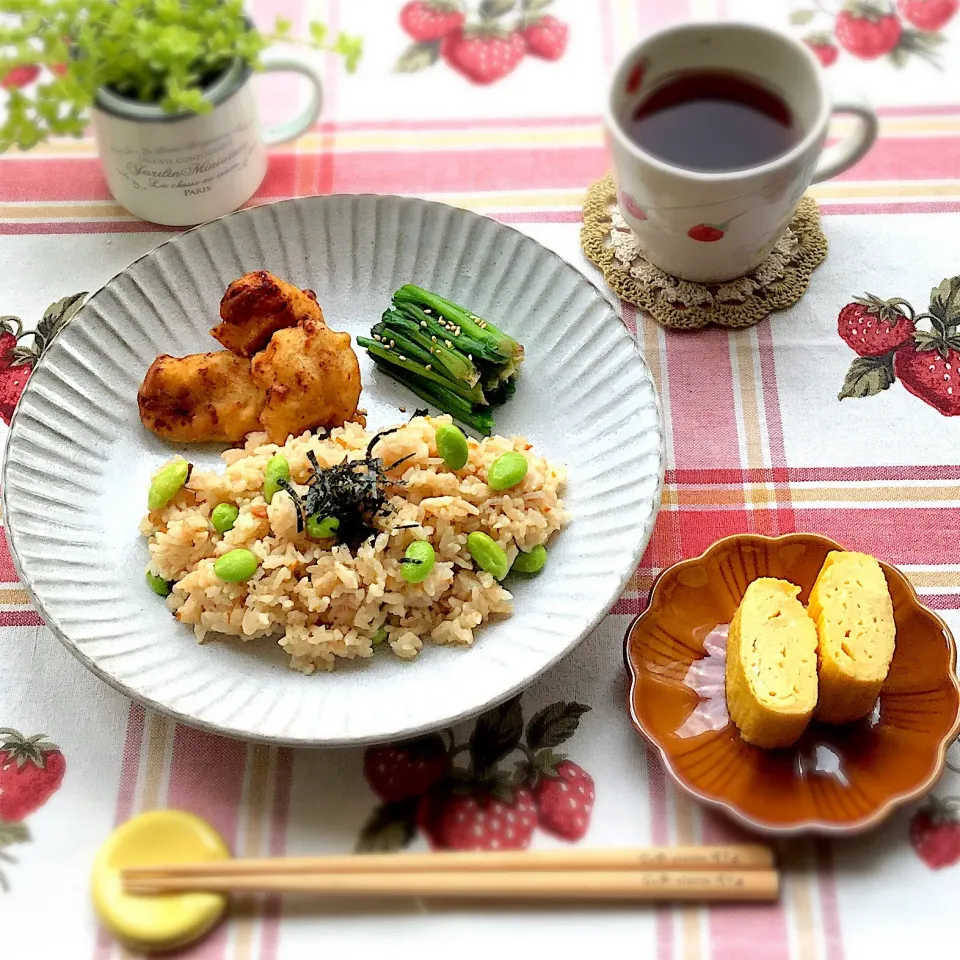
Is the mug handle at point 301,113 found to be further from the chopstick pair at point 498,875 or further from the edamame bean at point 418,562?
the chopstick pair at point 498,875

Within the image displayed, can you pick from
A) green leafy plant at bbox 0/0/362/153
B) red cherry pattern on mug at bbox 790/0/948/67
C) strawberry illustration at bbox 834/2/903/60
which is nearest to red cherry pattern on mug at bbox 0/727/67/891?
green leafy plant at bbox 0/0/362/153

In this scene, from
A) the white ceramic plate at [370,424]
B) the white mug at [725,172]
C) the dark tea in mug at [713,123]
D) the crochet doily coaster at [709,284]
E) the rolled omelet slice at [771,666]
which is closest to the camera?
the rolled omelet slice at [771,666]

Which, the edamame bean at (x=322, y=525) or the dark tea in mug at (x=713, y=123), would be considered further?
the dark tea in mug at (x=713, y=123)

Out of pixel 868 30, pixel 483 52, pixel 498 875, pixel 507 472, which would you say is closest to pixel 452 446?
pixel 507 472

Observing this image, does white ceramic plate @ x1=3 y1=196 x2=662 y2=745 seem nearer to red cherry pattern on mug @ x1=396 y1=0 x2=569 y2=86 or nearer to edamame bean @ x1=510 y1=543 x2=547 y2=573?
edamame bean @ x1=510 y1=543 x2=547 y2=573

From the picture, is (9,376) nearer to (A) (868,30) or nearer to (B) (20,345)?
(B) (20,345)

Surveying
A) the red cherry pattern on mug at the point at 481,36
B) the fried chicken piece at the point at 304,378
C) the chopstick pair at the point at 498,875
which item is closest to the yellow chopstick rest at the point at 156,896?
the chopstick pair at the point at 498,875
